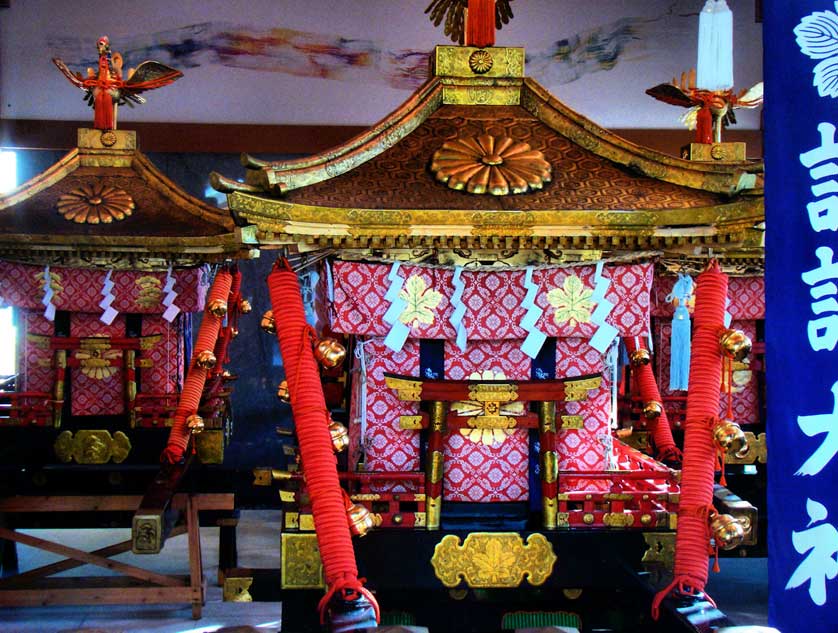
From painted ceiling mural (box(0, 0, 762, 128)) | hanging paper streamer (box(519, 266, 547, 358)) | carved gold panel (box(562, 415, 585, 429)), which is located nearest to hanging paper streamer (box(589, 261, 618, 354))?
hanging paper streamer (box(519, 266, 547, 358))

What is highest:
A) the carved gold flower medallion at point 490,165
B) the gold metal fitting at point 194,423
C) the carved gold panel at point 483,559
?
the carved gold flower medallion at point 490,165

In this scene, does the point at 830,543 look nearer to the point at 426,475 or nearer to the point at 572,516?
the point at 572,516

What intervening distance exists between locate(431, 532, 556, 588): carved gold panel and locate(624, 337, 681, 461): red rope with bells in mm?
1870

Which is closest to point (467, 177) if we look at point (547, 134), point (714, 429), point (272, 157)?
point (547, 134)

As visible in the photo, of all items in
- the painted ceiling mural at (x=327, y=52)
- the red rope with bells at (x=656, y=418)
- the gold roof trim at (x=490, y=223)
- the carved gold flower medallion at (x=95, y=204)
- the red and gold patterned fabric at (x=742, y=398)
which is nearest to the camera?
the gold roof trim at (x=490, y=223)

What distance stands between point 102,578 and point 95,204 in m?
2.65

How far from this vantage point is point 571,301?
177 inches

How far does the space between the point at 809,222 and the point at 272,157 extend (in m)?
7.08

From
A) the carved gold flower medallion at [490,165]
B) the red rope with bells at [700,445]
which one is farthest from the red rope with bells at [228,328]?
the red rope with bells at [700,445]

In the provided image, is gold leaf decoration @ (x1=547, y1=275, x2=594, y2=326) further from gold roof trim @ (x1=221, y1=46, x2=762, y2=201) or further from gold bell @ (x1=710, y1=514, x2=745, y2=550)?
gold bell @ (x1=710, y1=514, x2=745, y2=550)

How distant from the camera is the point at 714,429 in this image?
4.06m

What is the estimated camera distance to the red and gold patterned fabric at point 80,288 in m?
6.71

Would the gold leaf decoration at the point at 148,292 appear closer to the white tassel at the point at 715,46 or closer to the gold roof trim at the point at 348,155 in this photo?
the gold roof trim at the point at 348,155

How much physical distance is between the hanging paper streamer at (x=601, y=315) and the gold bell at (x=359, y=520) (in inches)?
53.4
